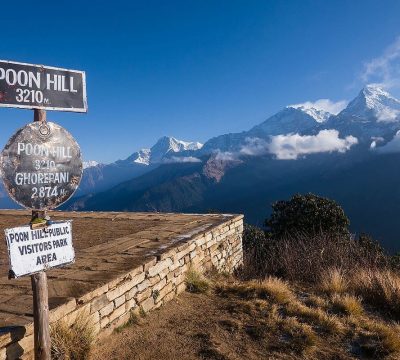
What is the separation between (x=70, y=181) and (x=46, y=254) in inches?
25.6

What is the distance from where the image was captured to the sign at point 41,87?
2977 mm

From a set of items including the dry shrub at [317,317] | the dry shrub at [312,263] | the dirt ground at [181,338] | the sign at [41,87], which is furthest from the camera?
the dry shrub at [312,263]

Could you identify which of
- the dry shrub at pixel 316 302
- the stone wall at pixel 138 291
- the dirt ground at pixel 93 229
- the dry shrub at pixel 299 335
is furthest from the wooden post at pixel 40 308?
the dry shrub at pixel 316 302

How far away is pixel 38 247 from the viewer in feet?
9.92

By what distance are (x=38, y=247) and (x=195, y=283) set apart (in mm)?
4212

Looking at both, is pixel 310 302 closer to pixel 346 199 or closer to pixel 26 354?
pixel 26 354

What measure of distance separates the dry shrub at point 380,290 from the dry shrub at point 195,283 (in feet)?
8.97

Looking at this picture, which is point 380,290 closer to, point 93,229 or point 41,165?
point 41,165

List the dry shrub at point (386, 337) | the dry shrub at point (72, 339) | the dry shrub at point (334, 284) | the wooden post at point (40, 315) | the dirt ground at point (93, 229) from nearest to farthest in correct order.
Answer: the wooden post at point (40, 315), the dry shrub at point (72, 339), the dry shrub at point (386, 337), the dry shrub at point (334, 284), the dirt ground at point (93, 229)

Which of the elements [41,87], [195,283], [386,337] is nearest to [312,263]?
[195,283]

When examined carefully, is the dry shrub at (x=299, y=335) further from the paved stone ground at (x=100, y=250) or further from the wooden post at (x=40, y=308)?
the wooden post at (x=40, y=308)

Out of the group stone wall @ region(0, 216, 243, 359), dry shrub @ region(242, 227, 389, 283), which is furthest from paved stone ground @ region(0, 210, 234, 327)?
dry shrub @ region(242, 227, 389, 283)

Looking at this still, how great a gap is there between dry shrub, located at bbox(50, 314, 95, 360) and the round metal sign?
140 centimetres

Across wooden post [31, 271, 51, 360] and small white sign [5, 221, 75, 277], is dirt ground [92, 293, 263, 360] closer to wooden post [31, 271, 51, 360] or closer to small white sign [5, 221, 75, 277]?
wooden post [31, 271, 51, 360]
